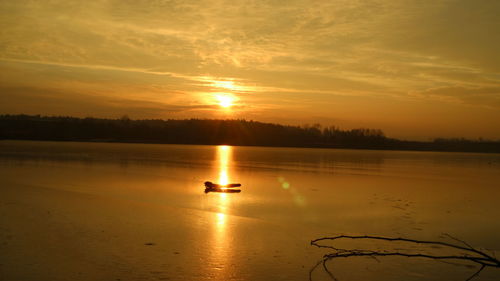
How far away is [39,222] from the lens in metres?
8.84

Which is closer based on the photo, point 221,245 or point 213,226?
point 221,245

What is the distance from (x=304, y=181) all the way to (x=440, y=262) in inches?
476

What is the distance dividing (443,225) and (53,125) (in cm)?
10104

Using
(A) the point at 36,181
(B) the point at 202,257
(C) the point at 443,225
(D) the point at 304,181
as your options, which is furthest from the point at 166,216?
(D) the point at 304,181

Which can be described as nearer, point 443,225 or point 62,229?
point 62,229

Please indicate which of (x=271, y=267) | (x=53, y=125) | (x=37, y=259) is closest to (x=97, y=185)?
(x=37, y=259)

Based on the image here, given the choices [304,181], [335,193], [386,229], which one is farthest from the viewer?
[304,181]

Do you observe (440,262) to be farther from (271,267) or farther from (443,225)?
Result: (443,225)

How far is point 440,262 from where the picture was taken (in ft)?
22.6

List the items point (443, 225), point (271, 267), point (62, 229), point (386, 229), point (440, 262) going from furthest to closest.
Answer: point (443, 225)
point (386, 229)
point (62, 229)
point (440, 262)
point (271, 267)

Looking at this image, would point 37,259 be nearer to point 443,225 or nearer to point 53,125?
point 443,225

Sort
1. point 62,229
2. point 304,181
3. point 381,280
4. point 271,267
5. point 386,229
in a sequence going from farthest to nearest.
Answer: point 304,181
point 386,229
point 62,229
point 271,267
point 381,280

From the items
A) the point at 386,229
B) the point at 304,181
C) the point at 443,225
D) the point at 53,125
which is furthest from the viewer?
the point at 53,125

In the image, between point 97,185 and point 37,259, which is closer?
point 37,259
